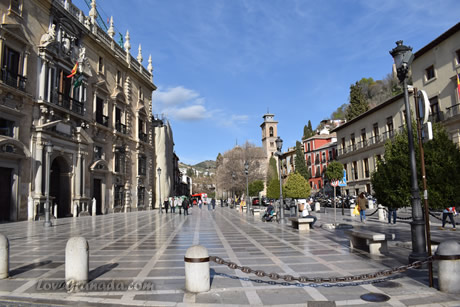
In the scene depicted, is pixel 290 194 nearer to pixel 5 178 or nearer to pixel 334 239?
pixel 334 239

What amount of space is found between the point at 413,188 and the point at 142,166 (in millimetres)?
34136

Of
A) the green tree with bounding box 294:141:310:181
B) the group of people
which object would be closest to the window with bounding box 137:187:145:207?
the group of people

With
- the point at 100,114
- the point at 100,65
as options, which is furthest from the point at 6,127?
the point at 100,65

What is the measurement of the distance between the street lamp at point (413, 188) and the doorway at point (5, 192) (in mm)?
20207

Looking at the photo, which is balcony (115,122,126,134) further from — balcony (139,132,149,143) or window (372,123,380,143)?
window (372,123,380,143)

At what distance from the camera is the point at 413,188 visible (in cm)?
688

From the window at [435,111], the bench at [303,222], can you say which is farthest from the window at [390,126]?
the bench at [303,222]

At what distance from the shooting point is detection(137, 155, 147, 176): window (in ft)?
122

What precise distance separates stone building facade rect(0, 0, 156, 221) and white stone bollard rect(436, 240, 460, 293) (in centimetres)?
1715

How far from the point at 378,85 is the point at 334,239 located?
299 ft

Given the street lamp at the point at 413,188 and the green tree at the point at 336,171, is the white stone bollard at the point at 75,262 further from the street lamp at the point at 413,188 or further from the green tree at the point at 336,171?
the green tree at the point at 336,171

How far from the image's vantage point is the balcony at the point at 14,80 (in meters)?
18.8

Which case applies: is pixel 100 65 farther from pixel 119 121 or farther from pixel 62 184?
pixel 62 184

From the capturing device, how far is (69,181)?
82.0 feet
